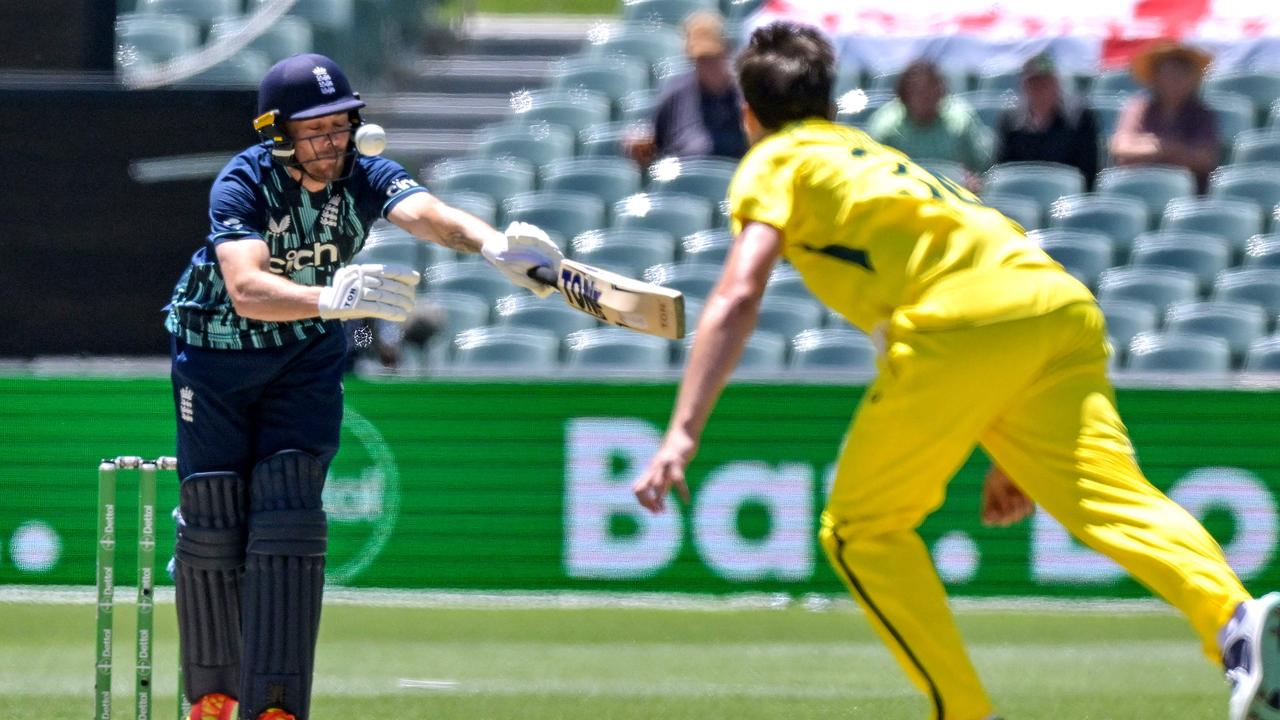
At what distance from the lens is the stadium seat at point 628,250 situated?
38.3ft

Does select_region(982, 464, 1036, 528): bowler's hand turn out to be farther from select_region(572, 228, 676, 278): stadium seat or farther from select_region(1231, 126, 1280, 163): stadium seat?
select_region(1231, 126, 1280, 163): stadium seat

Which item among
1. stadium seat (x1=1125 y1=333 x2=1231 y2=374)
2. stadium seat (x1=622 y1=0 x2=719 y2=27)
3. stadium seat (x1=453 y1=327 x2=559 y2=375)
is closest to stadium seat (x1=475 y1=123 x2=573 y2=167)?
stadium seat (x1=622 y1=0 x2=719 y2=27)

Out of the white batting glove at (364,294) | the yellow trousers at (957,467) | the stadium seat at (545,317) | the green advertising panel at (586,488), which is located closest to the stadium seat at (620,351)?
the stadium seat at (545,317)

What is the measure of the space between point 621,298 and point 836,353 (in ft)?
20.4

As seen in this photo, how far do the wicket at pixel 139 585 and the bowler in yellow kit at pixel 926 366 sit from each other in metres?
1.69

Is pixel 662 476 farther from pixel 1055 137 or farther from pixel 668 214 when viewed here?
pixel 1055 137

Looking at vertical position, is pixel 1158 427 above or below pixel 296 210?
below

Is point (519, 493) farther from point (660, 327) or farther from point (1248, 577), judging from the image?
point (660, 327)

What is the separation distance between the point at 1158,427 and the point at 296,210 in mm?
5769

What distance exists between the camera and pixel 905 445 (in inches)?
173

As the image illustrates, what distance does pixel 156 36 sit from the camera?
13.2 meters

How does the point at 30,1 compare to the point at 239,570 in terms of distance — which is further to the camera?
the point at 30,1

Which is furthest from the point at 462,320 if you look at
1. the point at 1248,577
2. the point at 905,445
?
the point at 905,445

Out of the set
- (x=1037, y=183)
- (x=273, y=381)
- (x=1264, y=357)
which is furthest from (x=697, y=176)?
(x=273, y=381)
